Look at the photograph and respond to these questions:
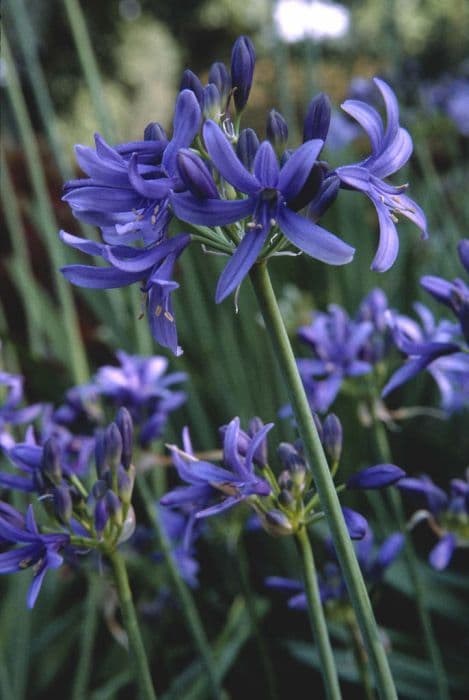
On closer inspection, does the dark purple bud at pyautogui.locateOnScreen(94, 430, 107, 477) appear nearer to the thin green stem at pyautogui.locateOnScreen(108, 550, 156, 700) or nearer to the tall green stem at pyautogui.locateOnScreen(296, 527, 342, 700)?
the thin green stem at pyautogui.locateOnScreen(108, 550, 156, 700)

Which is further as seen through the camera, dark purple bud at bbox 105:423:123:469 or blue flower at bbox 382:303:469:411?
blue flower at bbox 382:303:469:411

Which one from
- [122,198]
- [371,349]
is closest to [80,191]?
[122,198]

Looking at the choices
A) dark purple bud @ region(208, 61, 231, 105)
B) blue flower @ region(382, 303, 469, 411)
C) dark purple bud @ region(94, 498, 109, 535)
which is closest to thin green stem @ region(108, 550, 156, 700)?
dark purple bud @ region(94, 498, 109, 535)

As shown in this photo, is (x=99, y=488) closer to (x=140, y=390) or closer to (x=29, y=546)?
(x=29, y=546)

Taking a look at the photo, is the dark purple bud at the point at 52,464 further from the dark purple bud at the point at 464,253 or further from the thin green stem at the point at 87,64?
the thin green stem at the point at 87,64

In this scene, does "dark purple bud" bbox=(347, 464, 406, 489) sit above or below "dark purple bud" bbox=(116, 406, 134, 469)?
below

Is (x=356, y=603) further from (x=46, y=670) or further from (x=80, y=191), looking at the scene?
(x=46, y=670)

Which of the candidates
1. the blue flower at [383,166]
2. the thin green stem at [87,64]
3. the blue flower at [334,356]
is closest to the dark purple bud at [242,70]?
the blue flower at [383,166]

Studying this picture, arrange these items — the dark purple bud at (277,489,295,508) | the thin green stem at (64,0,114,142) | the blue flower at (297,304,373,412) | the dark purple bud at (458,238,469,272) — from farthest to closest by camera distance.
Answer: the thin green stem at (64,0,114,142) → the blue flower at (297,304,373,412) → the dark purple bud at (458,238,469,272) → the dark purple bud at (277,489,295,508)
